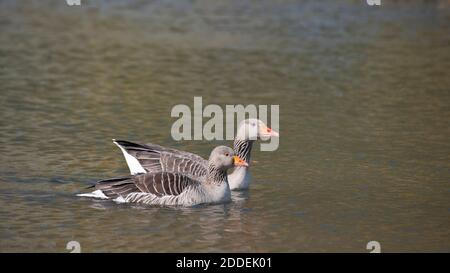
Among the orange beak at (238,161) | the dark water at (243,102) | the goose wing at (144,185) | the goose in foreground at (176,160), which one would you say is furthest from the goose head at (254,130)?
the goose wing at (144,185)

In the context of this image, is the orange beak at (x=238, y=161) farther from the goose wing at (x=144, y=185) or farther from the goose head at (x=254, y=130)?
the goose head at (x=254, y=130)

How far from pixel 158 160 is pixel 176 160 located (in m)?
0.28

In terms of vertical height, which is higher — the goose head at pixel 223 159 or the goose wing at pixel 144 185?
the goose head at pixel 223 159

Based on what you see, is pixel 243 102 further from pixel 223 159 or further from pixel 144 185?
pixel 144 185

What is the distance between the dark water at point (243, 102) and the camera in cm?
1248

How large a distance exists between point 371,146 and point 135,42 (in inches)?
400

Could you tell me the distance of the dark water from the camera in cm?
1248

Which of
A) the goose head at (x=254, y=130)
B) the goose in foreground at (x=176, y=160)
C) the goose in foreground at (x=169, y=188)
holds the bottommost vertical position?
the goose in foreground at (x=169, y=188)

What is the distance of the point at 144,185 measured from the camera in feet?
43.8

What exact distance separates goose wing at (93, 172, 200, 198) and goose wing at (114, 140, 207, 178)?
677 mm

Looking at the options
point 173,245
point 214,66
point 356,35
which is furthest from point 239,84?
point 173,245

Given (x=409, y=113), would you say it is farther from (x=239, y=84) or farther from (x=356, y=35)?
(x=356, y=35)

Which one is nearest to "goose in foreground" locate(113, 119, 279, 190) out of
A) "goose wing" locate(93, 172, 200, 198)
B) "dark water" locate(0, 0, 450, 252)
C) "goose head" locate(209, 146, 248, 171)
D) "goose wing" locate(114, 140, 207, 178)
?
"goose wing" locate(114, 140, 207, 178)

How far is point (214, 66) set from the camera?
74.5 feet
